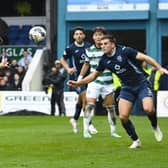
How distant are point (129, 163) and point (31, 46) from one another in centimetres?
2489

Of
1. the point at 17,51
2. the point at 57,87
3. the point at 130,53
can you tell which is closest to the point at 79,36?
the point at 130,53

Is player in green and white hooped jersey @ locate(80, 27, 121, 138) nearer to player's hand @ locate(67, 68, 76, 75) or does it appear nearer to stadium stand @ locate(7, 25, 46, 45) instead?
player's hand @ locate(67, 68, 76, 75)

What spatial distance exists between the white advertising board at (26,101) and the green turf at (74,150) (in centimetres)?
946

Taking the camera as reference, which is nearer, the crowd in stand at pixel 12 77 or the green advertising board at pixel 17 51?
the crowd in stand at pixel 12 77

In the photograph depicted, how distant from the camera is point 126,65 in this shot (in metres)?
13.1

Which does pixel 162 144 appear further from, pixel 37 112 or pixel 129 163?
pixel 37 112

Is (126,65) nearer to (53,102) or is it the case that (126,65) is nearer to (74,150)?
(74,150)

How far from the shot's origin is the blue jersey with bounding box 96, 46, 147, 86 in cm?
1309

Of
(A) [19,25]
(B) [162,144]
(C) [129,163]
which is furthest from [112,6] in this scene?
(C) [129,163]

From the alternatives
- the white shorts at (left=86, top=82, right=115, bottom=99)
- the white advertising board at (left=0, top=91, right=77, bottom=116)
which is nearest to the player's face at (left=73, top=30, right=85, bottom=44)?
the white shorts at (left=86, top=82, right=115, bottom=99)

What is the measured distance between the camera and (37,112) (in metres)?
27.4

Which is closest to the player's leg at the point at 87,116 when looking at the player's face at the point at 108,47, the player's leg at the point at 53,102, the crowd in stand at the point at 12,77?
the player's face at the point at 108,47

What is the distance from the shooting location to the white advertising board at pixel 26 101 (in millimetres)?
27562

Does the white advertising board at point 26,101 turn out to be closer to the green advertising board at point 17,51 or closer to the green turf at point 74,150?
the green advertising board at point 17,51
